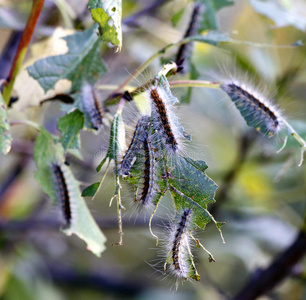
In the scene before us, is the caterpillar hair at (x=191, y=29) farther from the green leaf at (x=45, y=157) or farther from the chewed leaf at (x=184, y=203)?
the chewed leaf at (x=184, y=203)

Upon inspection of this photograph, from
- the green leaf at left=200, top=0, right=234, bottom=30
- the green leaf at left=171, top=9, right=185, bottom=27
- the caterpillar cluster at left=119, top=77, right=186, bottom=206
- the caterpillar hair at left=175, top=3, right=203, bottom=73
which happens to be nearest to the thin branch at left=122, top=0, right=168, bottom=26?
the green leaf at left=171, top=9, right=185, bottom=27

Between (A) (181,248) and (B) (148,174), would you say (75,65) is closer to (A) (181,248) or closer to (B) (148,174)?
(B) (148,174)

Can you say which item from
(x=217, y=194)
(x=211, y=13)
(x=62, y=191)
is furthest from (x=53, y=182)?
(x=217, y=194)

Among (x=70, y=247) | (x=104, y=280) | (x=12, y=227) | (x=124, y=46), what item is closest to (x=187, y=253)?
(x=12, y=227)

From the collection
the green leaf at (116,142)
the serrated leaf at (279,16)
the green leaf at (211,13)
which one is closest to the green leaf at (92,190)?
the green leaf at (116,142)

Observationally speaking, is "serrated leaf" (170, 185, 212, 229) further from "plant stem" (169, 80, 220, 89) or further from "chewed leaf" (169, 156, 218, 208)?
"plant stem" (169, 80, 220, 89)

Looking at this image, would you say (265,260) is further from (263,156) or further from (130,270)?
(130,270)
